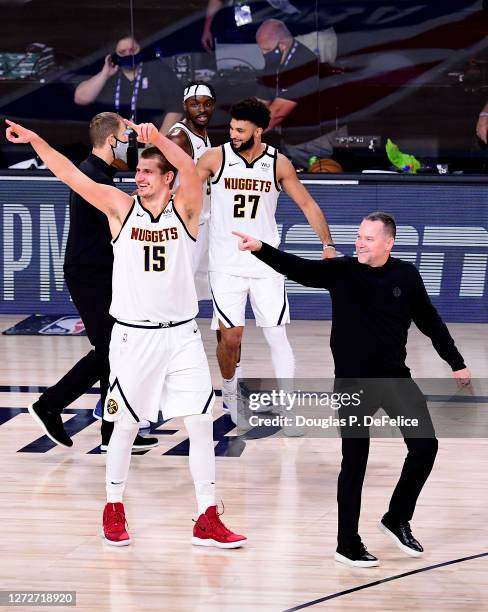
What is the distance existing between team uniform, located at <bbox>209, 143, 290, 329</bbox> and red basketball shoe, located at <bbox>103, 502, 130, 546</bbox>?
231 centimetres

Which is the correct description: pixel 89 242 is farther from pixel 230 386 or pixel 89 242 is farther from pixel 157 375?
pixel 157 375

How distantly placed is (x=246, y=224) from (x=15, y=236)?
449cm

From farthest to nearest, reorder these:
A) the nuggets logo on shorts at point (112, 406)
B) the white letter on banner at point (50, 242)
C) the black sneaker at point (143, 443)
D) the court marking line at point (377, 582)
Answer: the white letter on banner at point (50, 242), the black sneaker at point (143, 443), the nuggets logo on shorts at point (112, 406), the court marking line at point (377, 582)

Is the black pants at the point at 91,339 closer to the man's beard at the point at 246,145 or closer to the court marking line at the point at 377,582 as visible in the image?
the man's beard at the point at 246,145

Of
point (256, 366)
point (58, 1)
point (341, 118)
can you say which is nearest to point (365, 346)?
point (256, 366)

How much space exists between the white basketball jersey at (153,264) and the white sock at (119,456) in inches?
20.2

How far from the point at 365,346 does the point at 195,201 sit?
106 centimetres

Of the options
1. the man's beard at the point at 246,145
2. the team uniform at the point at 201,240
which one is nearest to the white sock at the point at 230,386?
the team uniform at the point at 201,240

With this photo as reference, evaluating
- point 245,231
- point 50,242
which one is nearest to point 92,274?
point 245,231

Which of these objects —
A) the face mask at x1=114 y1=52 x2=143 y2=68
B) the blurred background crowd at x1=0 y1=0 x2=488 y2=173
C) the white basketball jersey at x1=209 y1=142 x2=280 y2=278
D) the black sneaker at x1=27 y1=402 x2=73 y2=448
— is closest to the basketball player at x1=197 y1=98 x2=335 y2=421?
the white basketball jersey at x1=209 y1=142 x2=280 y2=278

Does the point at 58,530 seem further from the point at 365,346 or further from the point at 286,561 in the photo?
the point at 365,346

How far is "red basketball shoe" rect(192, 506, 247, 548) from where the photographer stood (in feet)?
21.4

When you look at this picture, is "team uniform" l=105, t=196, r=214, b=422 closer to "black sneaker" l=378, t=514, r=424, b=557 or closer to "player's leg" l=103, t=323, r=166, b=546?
"player's leg" l=103, t=323, r=166, b=546

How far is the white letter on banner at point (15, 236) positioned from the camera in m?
12.6
